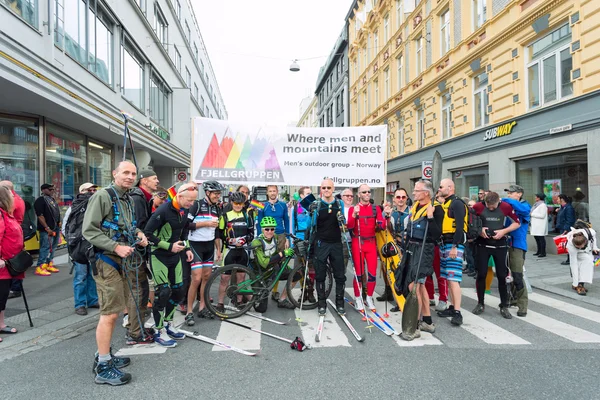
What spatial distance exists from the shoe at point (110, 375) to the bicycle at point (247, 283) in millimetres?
1757

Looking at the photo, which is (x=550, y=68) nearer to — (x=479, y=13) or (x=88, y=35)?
(x=479, y=13)

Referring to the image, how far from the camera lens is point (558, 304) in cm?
596

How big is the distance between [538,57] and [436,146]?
21.2ft

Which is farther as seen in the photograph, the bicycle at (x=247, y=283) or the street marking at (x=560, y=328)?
the bicycle at (x=247, y=283)

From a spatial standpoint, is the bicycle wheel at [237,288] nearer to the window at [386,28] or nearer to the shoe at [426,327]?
the shoe at [426,327]

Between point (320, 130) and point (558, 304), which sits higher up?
point (320, 130)

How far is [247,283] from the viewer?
5246 mm

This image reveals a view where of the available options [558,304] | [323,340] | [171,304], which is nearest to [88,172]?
[171,304]

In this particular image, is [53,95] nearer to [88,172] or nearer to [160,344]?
[88,172]

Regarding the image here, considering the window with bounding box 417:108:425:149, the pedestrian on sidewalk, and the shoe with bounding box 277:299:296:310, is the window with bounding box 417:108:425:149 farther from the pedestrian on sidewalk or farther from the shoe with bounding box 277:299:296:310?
the shoe with bounding box 277:299:296:310

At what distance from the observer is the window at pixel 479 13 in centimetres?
1432

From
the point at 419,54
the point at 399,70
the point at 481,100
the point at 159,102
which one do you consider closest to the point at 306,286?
the point at 481,100

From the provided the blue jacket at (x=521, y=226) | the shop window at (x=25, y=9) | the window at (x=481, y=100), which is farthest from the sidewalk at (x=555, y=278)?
the shop window at (x=25, y=9)

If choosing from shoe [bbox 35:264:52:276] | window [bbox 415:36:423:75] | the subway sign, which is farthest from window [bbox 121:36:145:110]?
window [bbox 415:36:423:75]
